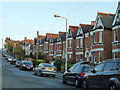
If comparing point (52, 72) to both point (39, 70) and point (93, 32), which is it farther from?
point (93, 32)

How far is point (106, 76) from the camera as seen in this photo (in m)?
11.0

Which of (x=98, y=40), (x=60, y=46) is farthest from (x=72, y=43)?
(x=98, y=40)

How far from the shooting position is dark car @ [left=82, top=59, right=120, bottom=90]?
34.0 ft

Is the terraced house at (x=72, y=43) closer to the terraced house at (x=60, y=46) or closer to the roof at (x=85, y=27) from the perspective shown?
the roof at (x=85, y=27)

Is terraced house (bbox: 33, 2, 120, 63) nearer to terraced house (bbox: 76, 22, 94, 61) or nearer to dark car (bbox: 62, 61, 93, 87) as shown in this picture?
terraced house (bbox: 76, 22, 94, 61)

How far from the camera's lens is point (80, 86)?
15.2m

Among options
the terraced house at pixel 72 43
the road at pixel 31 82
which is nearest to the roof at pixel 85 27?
the terraced house at pixel 72 43

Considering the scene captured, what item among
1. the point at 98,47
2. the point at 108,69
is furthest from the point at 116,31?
the point at 108,69

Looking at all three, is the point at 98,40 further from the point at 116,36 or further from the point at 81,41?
the point at 81,41

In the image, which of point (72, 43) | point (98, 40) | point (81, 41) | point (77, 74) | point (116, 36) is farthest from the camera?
point (72, 43)

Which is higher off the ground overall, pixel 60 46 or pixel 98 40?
pixel 98 40

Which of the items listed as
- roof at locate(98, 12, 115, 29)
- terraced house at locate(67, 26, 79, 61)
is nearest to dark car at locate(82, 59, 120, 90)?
roof at locate(98, 12, 115, 29)

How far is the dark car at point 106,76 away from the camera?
34.0ft

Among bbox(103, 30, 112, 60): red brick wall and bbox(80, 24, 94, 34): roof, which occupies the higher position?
bbox(80, 24, 94, 34): roof
